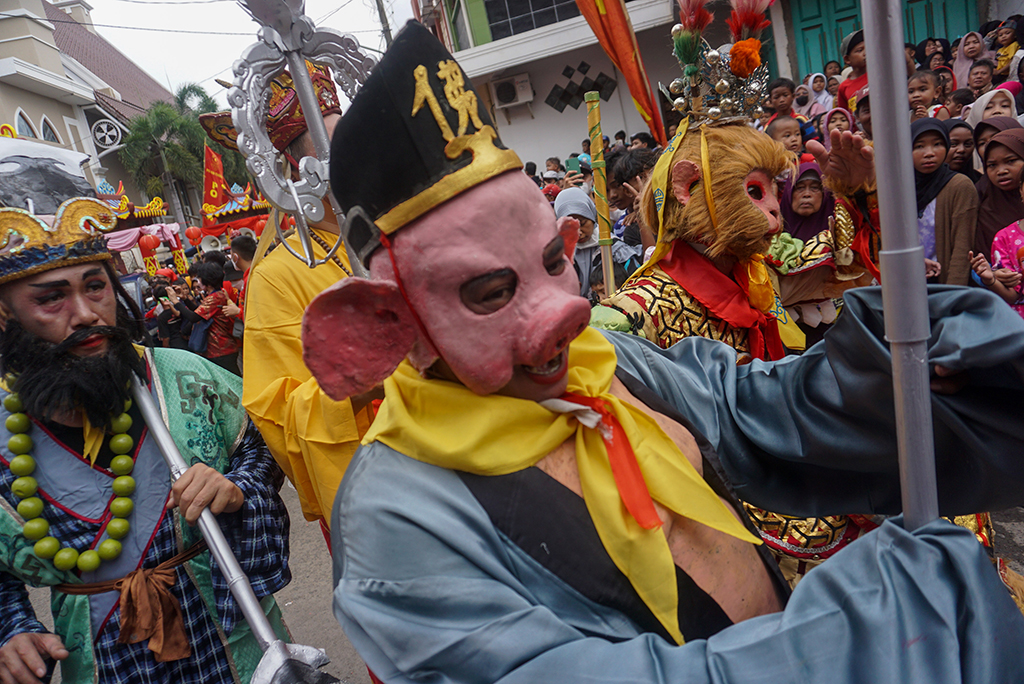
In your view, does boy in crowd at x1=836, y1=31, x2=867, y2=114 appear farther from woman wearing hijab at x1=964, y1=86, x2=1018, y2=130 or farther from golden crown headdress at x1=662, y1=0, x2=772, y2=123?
golden crown headdress at x1=662, y1=0, x2=772, y2=123

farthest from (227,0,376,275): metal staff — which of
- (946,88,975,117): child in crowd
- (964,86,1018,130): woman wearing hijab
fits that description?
(946,88,975,117): child in crowd

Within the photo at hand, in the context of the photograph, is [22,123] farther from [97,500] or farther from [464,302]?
[464,302]

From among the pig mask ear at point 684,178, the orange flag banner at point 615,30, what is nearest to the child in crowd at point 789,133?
the orange flag banner at point 615,30

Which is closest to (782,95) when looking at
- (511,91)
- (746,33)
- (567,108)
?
(746,33)

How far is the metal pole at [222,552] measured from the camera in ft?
5.70

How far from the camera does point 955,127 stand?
473 centimetres

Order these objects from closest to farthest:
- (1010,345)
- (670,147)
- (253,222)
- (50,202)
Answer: (1010,345)
(50,202)
(670,147)
(253,222)

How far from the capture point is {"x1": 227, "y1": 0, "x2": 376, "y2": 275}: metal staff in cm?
172

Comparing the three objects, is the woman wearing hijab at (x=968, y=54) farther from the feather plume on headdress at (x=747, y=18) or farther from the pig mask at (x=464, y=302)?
the pig mask at (x=464, y=302)

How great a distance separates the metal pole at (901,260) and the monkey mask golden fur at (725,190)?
1.49 metres

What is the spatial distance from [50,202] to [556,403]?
175cm

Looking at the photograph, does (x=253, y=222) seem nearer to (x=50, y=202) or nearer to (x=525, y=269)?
(x=50, y=202)

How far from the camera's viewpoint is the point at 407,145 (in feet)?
3.56

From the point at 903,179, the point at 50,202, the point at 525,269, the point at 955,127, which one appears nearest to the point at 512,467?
the point at 525,269
